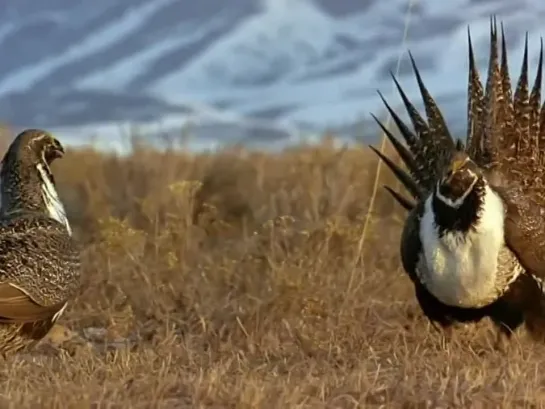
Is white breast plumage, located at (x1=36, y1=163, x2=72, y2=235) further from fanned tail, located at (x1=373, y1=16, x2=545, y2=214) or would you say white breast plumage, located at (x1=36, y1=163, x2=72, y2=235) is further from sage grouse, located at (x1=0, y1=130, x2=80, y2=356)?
fanned tail, located at (x1=373, y1=16, x2=545, y2=214)

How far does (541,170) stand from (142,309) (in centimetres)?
190

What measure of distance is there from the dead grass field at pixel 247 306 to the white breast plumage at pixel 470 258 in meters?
0.22

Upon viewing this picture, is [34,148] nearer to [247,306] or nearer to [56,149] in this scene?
[56,149]

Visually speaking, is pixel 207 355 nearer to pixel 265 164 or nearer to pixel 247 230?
pixel 247 230

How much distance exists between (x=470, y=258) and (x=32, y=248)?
1.54 meters

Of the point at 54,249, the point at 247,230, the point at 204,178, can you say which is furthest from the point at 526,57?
the point at 204,178

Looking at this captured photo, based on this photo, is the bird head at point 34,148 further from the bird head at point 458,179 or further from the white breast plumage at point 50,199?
the bird head at point 458,179

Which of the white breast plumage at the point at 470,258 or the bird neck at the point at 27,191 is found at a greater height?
the bird neck at the point at 27,191

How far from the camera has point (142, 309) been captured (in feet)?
18.0

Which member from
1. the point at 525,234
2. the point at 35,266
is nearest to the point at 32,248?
the point at 35,266

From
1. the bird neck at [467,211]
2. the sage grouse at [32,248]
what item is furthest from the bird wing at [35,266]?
the bird neck at [467,211]

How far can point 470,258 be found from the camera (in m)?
4.28

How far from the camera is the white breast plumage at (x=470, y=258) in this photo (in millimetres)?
4262

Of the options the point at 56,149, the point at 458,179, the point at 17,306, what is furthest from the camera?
the point at 56,149
